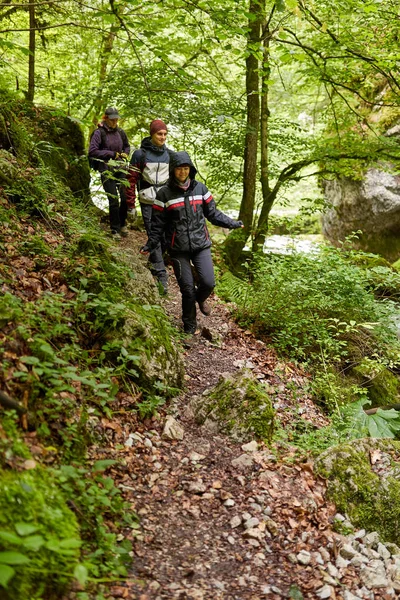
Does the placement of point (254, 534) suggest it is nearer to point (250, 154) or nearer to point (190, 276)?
point (190, 276)

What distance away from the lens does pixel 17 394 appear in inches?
119

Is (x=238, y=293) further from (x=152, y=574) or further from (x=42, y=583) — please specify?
(x=42, y=583)

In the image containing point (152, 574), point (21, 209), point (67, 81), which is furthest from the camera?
point (67, 81)

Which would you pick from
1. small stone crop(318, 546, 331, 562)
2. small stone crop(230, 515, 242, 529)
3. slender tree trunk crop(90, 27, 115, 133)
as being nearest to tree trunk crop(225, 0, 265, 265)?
slender tree trunk crop(90, 27, 115, 133)

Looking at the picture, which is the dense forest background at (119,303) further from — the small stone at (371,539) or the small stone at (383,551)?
the small stone at (383,551)

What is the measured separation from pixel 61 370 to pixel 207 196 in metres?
3.84

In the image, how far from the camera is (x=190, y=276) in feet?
21.4

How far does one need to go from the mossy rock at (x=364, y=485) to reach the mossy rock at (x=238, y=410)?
624 mm

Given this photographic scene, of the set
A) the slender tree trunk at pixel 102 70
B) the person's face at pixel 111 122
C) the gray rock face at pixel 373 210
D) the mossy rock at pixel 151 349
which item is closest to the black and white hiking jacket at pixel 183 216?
the mossy rock at pixel 151 349

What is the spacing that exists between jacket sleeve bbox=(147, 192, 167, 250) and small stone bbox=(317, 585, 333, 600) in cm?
463

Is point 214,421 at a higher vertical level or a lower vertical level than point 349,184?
lower

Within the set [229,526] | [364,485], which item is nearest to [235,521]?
[229,526]

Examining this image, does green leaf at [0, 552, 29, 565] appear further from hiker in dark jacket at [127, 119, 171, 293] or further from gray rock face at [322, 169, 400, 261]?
gray rock face at [322, 169, 400, 261]

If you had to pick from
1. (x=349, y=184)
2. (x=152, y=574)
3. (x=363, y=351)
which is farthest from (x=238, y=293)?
(x=349, y=184)
